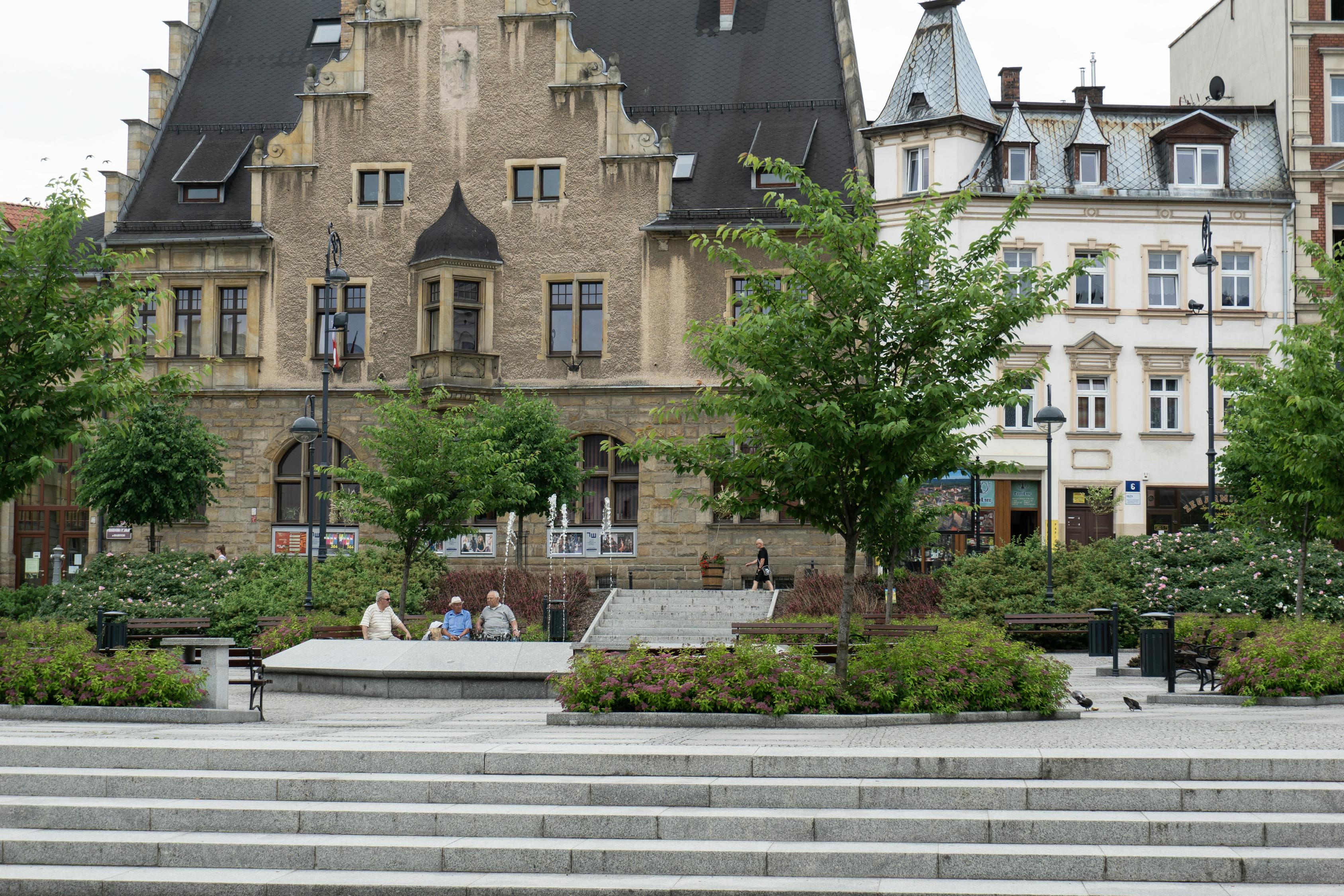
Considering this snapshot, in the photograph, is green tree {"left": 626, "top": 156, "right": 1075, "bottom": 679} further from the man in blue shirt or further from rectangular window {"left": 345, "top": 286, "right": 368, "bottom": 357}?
rectangular window {"left": 345, "top": 286, "right": 368, "bottom": 357}

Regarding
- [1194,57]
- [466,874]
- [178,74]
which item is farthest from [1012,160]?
[466,874]

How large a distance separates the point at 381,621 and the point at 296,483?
61.1 ft

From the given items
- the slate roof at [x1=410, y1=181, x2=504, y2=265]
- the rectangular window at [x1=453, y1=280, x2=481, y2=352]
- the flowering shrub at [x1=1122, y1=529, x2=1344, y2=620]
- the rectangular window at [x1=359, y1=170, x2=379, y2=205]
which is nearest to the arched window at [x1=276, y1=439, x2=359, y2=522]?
the rectangular window at [x1=453, y1=280, x2=481, y2=352]

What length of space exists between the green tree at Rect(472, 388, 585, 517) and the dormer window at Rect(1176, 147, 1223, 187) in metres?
19.5

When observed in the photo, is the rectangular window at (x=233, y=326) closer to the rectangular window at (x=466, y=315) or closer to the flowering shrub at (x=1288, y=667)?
the rectangular window at (x=466, y=315)

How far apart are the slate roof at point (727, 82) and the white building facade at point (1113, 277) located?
2.01 m

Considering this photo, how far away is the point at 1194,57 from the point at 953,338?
3729 cm

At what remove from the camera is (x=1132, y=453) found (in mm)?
38938

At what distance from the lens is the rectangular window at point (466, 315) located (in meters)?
38.3

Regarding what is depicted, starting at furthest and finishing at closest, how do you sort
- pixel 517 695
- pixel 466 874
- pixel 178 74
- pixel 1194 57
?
pixel 1194 57 < pixel 178 74 < pixel 517 695 < pixel 466 874

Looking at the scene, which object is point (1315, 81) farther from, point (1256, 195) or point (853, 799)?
point (853, 799)

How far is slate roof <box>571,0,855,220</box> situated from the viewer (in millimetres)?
39000

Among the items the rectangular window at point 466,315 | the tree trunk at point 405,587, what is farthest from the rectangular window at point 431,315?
the tree trunk at point 405,587

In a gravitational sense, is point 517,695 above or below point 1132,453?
below
